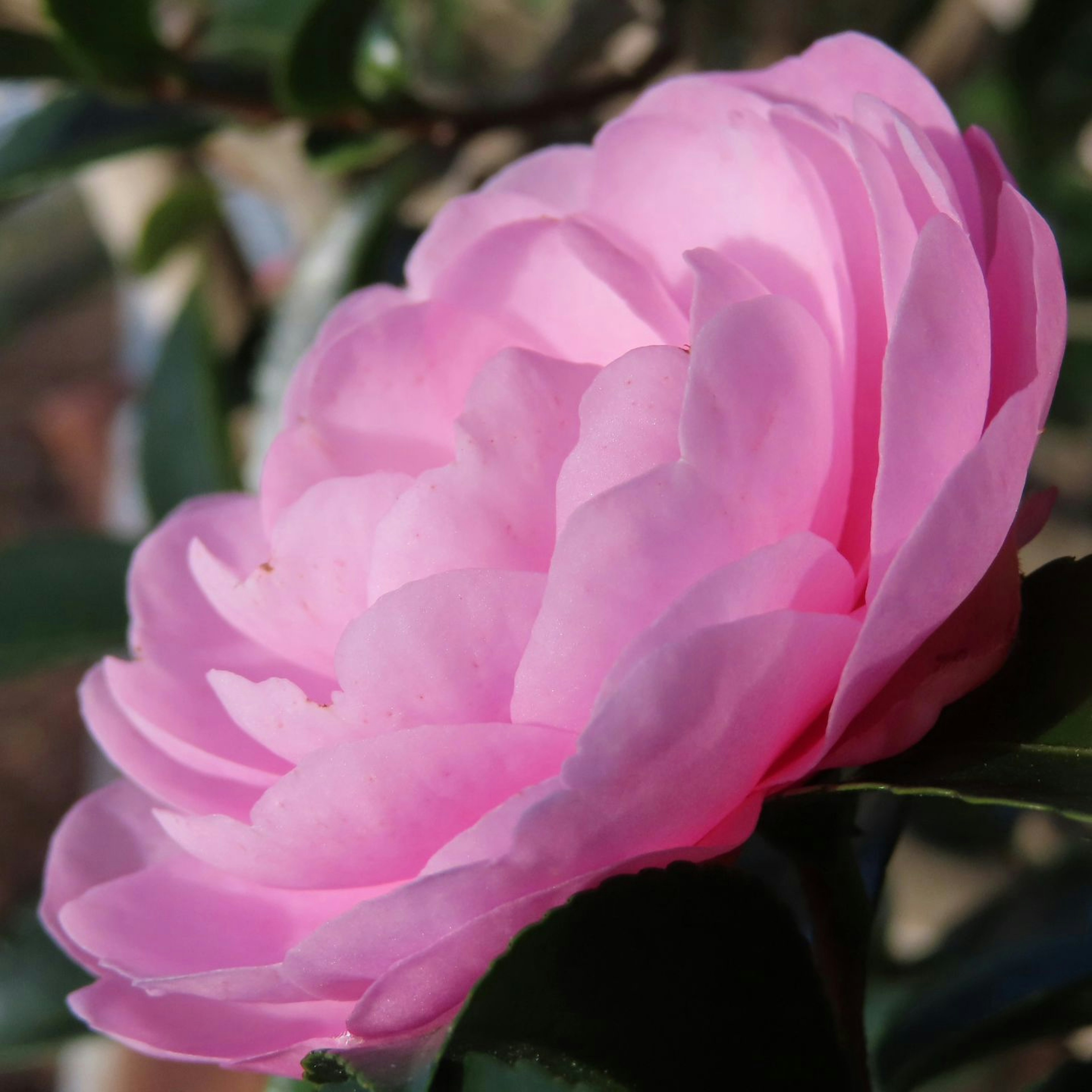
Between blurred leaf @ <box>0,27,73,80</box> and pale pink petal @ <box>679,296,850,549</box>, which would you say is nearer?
pale pink petal @ <box>679,296,850,549</box>

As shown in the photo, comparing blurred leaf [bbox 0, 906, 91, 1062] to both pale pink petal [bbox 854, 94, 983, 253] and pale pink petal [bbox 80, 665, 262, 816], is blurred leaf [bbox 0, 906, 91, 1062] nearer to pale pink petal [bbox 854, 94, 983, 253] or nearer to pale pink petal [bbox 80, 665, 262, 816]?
pale pink petal [bbox 80, 665, 262, 816]

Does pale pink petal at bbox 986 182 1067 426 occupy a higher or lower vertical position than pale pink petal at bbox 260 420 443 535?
higher

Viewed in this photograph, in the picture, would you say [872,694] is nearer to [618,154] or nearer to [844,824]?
[844,824]

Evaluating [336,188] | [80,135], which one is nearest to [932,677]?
[80,135]

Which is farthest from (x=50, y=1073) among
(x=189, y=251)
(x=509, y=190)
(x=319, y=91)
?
(x=509, y=190)

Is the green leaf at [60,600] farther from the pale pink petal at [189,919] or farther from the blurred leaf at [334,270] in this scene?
the pale pink petal at [189,919]

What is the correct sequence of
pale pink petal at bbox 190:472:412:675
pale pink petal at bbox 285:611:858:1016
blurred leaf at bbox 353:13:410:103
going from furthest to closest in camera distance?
blurred leaf at bbox 353:13:410:103
pale pink petal at bbox 190:472:412:675
pale pink petal at bbox 285:611:858:1016

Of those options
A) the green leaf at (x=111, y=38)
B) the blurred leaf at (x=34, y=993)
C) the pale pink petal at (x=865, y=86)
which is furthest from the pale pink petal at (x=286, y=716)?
the green leaf at (x=111, y=38)

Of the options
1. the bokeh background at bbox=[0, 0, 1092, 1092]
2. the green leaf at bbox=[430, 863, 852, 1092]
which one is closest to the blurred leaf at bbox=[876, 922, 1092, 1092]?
the bokeh background at bbox=[0, 0, 1092, 1092]
